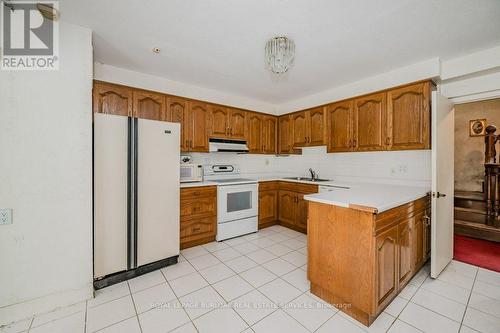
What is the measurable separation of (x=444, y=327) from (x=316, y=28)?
103 inches

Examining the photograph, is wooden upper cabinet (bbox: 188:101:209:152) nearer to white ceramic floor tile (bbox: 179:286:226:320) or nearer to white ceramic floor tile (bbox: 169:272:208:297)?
white ceramic floor tile (bbox: 169:272:208:297)

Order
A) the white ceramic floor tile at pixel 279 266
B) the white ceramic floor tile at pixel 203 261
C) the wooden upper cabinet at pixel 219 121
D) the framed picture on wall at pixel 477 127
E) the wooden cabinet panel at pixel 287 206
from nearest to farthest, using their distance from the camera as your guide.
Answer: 1. the white ceramic floor tile at pixel 279 266
2. the white ceramic floor tile at pixel 203 261
3. the wooden upper cabinet at pixel 219 121
4. the wooden cabinet panel at pixel 287 206
5. the framed picture on wall at pixel 477 127

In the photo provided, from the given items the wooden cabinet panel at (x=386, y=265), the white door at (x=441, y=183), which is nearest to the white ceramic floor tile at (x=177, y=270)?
the wooden cabinet panel at (x=386, y=265)

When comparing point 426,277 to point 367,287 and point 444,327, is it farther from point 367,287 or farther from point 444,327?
point 367,287

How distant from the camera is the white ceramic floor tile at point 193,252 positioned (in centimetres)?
273

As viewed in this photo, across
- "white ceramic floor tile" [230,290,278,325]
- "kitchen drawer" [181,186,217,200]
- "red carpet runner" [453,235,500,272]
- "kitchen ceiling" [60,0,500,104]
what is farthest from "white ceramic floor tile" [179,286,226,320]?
"red carpet runner" [453,235,500,272]

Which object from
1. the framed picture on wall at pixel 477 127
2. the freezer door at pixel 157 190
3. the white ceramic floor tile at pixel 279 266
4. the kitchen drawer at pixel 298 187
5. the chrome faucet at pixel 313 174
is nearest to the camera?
the freezer door at pixel 157 190

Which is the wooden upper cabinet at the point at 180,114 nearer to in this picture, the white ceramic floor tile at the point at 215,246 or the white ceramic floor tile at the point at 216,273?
the white ceramic floor tile at the point at 215,246

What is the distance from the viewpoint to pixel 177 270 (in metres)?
2.38

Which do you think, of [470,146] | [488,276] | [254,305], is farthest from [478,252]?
[254,305]

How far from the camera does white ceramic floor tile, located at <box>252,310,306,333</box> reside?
4.99 ft

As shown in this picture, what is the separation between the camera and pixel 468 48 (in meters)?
2.19

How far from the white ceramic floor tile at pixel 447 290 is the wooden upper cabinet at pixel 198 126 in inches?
126

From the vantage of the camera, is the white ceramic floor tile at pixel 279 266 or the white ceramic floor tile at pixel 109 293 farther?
the white ceramic floor tile at pixel 279 266
